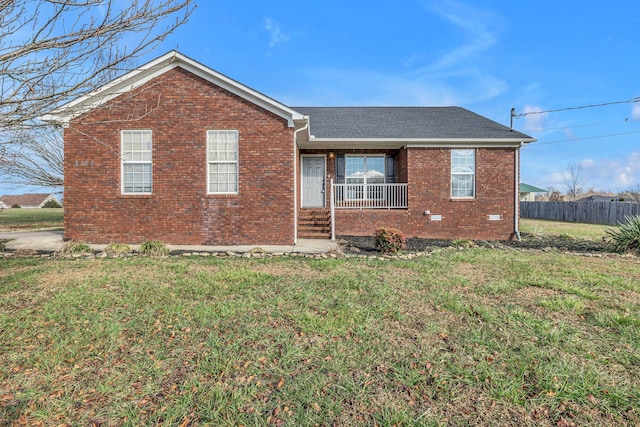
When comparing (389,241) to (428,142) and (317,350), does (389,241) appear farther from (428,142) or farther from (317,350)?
(317,350)

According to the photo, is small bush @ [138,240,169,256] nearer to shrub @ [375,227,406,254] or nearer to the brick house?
the brick house

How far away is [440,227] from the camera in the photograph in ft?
40.5

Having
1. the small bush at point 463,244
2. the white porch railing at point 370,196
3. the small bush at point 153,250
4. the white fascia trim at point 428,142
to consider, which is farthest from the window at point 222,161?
the small bush at point 463,244

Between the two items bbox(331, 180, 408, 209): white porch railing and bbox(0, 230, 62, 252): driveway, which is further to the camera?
bbox(331, 180, 408, 209): white porch railing

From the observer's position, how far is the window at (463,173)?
40.6ft

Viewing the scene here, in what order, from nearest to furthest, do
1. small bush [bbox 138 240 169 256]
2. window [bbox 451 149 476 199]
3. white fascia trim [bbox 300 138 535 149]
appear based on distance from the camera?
small bush [bbox 138 240 169 256]
white fascia trim [bbox 300 138 535 149]
window [bbox 451 149 476 199]

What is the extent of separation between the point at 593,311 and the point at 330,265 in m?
4.03

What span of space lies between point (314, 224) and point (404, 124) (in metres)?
5.75

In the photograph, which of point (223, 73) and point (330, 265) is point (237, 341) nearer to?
point (330, 265)

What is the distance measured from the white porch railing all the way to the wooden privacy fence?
15.5 m

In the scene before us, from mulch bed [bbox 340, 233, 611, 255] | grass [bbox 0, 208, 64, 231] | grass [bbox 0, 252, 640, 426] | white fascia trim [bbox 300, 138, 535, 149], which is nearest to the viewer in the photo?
grass [bbox 0, 252, 640, 426]

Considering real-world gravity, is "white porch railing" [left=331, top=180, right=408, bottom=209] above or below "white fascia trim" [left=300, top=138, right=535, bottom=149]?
below

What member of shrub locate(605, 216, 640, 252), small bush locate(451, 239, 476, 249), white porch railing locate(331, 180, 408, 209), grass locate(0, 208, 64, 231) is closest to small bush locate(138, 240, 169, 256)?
white porch railing locate(331, 180, 408, 209)

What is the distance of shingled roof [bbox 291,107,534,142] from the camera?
12281 mm
